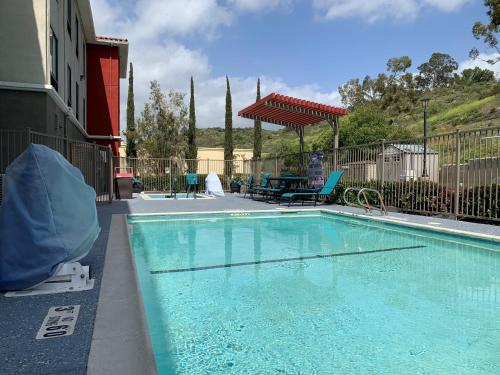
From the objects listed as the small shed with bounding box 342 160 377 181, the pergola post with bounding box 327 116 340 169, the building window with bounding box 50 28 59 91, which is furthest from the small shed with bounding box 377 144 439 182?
the building window with bounding box 50 28 59 91

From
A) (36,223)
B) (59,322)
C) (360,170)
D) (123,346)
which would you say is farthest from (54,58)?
(123,346)

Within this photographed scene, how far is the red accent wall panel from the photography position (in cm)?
2017

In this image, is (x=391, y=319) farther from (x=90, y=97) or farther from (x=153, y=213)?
(x=90, y=97)

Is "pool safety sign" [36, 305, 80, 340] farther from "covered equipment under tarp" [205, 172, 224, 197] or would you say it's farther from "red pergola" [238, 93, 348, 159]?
"covered equipment under tarp" [205, 172, 224, 197]

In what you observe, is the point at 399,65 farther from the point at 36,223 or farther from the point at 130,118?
the point at 36,223

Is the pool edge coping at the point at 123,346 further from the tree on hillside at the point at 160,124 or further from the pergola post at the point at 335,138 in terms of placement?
the tree on hillside at the point at 160,124

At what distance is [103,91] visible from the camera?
20.5 metres

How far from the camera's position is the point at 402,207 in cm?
1005

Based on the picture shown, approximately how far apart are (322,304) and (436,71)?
260ft

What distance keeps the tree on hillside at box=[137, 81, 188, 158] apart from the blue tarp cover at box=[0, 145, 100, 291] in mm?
21381

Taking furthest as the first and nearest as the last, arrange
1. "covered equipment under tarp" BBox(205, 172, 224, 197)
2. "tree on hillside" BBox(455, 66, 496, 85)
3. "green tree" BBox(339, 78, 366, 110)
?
"tree on hillside" BBox(455, 66, 496, 85)
"green tree" BBox(339, 78, 366, 110)
"covered equipment under tarp" BBox(205, 172, 224, 197)

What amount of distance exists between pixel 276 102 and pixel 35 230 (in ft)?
33.2

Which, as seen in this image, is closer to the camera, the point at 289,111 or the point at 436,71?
the point at 289,111

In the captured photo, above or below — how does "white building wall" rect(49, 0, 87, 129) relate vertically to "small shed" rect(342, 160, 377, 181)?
above
